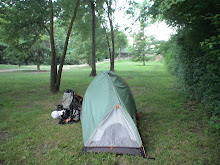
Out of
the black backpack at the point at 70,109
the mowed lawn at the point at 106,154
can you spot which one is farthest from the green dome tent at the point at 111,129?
the black backpack at the point at 70,109

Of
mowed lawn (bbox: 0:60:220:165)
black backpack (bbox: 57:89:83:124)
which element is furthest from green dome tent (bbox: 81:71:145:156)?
black backpack (bbox: 57:89:83:124)

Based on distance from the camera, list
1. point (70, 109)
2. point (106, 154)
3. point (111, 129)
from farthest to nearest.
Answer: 1. point (70, 109)
2. point (111, 129)
3. point (106, 154)

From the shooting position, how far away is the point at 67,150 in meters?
3.56

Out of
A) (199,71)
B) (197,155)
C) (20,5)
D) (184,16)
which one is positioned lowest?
(197,155)

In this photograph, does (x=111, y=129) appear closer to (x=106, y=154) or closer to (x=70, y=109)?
(x=106, y=154)

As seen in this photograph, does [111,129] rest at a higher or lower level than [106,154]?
higher

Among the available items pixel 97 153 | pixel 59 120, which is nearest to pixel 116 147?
pixel 97 153

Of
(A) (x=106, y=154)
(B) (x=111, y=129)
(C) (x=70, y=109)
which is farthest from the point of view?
(C) (x=70, y=109)

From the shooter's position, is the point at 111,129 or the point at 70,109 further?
the point at 70,109

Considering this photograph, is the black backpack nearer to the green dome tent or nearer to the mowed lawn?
the mowed lawn

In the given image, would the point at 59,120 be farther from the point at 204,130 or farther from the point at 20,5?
the point at 20,5

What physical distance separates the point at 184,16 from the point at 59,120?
4.32m

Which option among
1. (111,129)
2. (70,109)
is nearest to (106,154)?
(111,129)

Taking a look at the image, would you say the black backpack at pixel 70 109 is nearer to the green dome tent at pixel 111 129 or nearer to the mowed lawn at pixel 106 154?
the mowed lawn at pixel 106 154
